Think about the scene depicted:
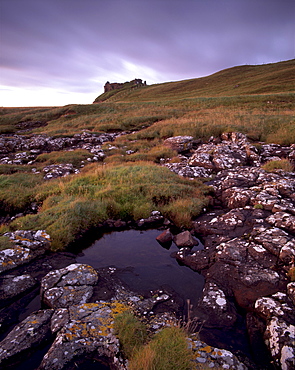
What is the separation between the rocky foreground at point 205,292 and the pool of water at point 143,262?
0.33 metres

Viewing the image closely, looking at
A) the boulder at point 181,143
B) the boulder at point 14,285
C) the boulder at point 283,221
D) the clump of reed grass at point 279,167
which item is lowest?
the boulder at point 14,285

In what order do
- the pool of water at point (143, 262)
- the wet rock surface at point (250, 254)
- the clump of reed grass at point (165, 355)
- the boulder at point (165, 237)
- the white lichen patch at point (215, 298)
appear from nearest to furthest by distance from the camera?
the clump of reed grass at point (165, 355), the wet rock surface at point (250, 254), the white lichen patch at point (215, 298), the pool of water at point (143, 262), the boulder at point (165, 237)

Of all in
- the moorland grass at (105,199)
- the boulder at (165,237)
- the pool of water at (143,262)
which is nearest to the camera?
the pool of water at (143,262)

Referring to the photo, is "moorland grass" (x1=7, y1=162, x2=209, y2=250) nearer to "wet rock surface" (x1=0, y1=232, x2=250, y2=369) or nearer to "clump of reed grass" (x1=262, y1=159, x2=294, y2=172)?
"wet rock surface" (x1=0, y1=232, x2=250, y2=369)

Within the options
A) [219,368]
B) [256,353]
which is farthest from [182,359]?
[256,353]

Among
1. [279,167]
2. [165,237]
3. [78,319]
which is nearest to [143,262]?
[165,237]

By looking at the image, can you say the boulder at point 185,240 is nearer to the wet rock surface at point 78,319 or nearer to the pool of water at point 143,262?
the pool of water at point 143,262

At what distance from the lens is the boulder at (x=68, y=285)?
521cm

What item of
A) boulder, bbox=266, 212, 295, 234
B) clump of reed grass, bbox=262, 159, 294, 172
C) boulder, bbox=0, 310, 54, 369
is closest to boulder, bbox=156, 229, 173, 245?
boulder, bbox=266, 212, 295, 234

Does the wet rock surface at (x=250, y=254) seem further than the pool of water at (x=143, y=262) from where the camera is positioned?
No

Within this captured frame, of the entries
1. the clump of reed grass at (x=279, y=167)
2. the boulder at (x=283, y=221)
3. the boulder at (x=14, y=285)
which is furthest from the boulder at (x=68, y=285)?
the clump of reed grass at (x=279, y=167)

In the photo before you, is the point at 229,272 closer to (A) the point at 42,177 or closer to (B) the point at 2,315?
(B) the point at 2,315

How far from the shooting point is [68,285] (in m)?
5.66

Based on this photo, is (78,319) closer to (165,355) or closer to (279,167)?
(165,355)
